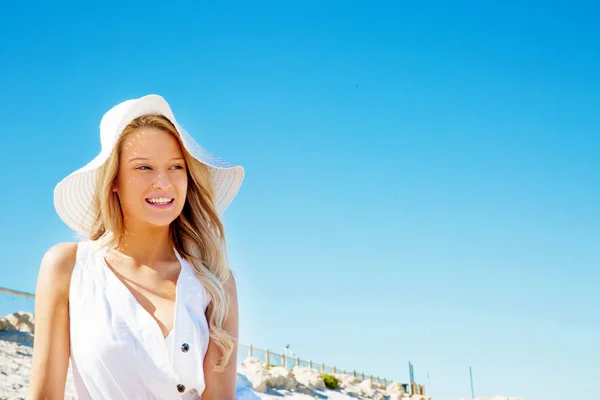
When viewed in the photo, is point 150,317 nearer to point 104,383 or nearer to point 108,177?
point 104,383

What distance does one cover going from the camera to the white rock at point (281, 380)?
1398 centimetres

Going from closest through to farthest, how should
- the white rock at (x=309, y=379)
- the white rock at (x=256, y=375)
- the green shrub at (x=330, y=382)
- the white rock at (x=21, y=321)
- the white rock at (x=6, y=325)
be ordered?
1. the white rock at (x=6, y=325)
2. the white rock at (x=21, y=321)
3. the white rock at (x=256, y=375)
4. the white rock at (x=309, y=379)
5. the green shrub at (x=330, y=382)

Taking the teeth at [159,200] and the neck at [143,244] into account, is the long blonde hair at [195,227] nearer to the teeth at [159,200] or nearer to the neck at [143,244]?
the neck at [143,244]

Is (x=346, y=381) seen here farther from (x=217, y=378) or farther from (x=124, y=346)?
(x=124, y=346)

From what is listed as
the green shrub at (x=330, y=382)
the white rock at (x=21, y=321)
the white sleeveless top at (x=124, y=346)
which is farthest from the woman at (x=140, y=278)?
the green shrub at (x=330, y=382)

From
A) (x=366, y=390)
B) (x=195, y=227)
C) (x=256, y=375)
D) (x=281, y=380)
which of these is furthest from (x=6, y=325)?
(x=366, y=390)

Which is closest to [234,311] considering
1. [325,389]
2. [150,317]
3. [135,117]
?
[150,317]

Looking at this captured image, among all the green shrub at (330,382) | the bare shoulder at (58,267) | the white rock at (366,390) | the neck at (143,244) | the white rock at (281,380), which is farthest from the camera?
the white rock at (366,390)

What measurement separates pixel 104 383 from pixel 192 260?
24.3 inches

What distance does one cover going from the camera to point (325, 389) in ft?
55.8

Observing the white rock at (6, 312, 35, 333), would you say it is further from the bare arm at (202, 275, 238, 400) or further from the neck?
the bare arm at (202, 275, 238, 400)

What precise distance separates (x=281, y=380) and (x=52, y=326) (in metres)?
12.4

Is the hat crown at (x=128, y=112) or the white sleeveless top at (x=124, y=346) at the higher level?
the hat crown at (x=128, y=112)

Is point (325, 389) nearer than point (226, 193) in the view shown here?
No
